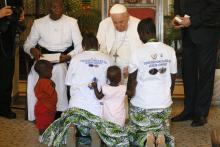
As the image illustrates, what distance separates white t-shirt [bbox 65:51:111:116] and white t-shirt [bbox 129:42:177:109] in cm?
31

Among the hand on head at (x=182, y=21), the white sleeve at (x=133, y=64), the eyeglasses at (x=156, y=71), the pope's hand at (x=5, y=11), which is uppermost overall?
the pope's hand at (x=5, y=11)

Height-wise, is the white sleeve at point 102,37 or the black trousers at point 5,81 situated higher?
the white sleeve at point 102,37

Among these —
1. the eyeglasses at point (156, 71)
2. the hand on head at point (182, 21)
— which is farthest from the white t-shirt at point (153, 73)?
the hand on head at point (182, 21)

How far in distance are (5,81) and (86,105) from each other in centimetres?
151

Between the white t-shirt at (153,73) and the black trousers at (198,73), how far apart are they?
3.10 ft

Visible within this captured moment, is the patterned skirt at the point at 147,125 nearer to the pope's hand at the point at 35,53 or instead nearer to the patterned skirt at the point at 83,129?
the patterned skirt at the point at 83,129

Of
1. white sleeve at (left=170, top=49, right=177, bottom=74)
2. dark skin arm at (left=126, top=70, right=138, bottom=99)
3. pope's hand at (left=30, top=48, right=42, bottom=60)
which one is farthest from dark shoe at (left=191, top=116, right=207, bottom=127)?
pope's hand at (left=30, top=48, right=42, bottom=60)

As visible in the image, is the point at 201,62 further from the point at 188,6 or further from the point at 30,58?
the point at 30,58

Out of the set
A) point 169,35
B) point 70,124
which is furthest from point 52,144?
point 169,35

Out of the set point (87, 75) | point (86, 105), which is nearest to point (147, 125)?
point (86, 105)

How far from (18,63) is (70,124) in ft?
8.18

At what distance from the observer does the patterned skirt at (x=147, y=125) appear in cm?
465

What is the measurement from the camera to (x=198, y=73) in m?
5.71

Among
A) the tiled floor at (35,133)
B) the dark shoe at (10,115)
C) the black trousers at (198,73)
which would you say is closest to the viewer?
the tiled floor at (35,133)
